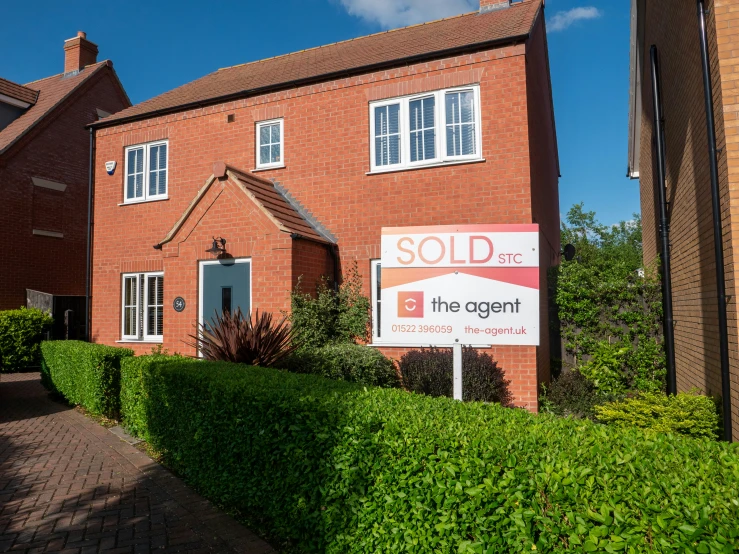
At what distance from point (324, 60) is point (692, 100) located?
344 inches

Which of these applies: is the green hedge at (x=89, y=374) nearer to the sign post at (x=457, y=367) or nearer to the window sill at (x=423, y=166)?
the sign post at (x=457, y=367)

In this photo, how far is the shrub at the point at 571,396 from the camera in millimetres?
8227

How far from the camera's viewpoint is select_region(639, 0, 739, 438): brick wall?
493 centimetres

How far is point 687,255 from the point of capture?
7.21 m

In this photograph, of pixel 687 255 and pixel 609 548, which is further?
pixel 687 255

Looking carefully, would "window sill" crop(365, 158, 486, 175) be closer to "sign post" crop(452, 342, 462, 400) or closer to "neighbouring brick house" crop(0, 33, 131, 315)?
"sign post" crop(452, 342, 462, 400)

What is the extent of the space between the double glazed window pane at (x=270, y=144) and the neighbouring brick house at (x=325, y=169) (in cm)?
3

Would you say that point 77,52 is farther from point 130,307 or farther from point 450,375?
point 450,375

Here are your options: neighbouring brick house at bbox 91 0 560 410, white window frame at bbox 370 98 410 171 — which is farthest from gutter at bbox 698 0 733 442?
white window frame at bbox 370 98 410 171

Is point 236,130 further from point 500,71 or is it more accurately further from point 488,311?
point 488,311

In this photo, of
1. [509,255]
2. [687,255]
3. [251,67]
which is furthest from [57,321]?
[687,255]

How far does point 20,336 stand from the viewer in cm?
1404

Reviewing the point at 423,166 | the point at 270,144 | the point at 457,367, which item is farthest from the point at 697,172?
the point at 270,144

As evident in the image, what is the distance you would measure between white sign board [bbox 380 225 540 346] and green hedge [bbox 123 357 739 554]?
81cm
